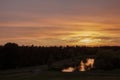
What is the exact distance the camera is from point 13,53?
97812 mm

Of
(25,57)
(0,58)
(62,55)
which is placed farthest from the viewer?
(62,55)

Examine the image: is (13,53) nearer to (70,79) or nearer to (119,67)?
(119,67)

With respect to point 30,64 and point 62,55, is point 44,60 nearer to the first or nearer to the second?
point 30,64

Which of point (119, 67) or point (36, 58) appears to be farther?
point (36, 58)

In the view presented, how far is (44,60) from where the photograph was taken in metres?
125

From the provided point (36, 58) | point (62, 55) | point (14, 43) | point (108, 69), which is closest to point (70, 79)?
point (108, 69)

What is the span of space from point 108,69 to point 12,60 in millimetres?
32375

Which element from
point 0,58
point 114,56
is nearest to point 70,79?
point 114,56

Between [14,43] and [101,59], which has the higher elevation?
[14,43]

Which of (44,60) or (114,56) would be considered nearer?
(114,56)

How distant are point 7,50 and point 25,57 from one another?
1491cm

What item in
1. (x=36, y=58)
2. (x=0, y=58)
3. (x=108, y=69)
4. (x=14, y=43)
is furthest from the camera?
(x=36, y=58)

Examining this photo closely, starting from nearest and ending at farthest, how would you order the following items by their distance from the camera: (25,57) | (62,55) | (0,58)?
(0,58) < (25,57) < (62,55)

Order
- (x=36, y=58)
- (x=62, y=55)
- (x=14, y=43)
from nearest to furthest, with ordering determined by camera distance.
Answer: (x=14, y=43) → (x=36, y=58) → (x=62, y=55)
